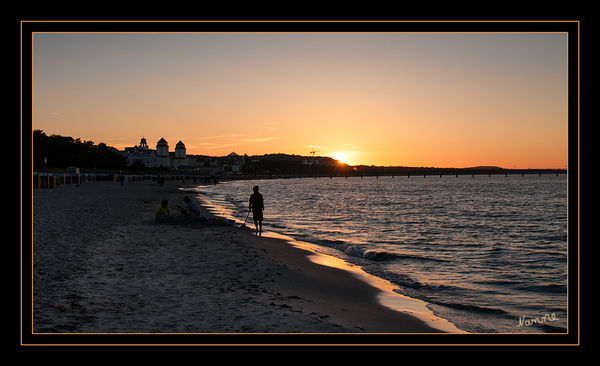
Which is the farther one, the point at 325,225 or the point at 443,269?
the point at 325,225

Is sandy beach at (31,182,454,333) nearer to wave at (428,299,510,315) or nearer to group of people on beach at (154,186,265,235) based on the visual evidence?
wave at (428,299,510,315)

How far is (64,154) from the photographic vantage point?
4215 inches

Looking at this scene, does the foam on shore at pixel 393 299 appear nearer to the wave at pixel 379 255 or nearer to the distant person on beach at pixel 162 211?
the wave at pixel 379 255

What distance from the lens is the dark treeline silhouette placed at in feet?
322

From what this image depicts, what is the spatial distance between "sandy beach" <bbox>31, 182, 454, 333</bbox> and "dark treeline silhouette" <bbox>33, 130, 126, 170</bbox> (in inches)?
3742

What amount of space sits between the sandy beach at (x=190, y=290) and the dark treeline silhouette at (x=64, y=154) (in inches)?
3742

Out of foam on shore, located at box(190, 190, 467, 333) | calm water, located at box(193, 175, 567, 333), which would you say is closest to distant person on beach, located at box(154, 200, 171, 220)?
calm water, located at box(193, 175, 567, 333)

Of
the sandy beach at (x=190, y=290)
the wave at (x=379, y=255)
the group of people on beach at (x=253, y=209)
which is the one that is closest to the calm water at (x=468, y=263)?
the wave at (x=379, y=255)
